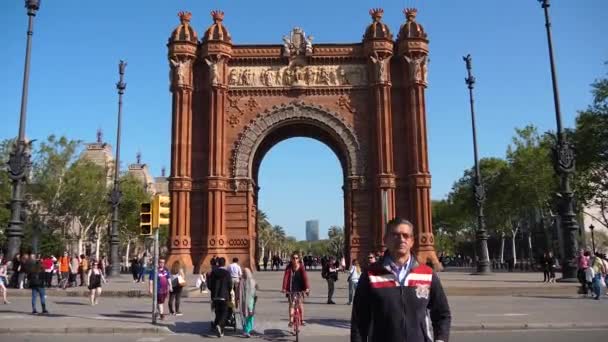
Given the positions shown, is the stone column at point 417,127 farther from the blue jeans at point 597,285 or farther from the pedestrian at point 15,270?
the pedestrian at point 15,270

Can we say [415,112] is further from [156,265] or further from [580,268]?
[156,265]

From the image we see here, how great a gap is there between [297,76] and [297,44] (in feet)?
7.72

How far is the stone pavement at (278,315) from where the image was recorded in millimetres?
12977

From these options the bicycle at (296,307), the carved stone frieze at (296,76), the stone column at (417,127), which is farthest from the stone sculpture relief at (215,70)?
the bicycle at (296,307)

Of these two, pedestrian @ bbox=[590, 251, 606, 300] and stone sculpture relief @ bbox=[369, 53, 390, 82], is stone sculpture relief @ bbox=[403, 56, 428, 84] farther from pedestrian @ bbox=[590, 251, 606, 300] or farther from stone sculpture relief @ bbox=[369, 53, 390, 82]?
pedestrian @ bbox=[590, 251, 606, 300]

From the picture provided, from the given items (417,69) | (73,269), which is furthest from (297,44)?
(73,269)

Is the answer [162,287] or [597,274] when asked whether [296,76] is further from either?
[162,287]

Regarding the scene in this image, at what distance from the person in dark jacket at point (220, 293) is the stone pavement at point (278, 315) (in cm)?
68

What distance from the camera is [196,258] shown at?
1391 inches

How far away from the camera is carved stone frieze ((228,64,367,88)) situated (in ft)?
Result: 123

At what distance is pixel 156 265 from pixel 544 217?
53.0m

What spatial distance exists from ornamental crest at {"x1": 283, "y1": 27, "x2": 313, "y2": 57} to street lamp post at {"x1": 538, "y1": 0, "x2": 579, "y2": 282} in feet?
56.4

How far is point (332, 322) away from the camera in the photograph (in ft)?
46.8

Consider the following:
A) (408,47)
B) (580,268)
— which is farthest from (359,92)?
(580,268)
